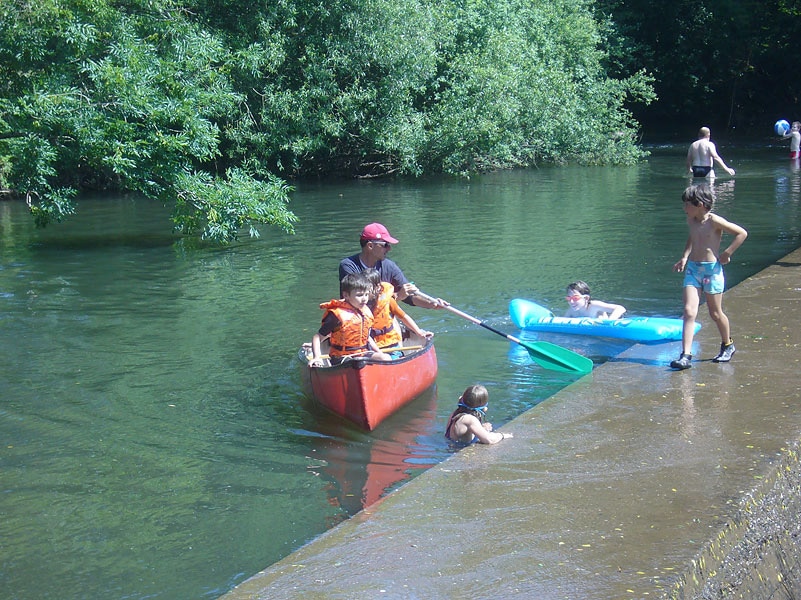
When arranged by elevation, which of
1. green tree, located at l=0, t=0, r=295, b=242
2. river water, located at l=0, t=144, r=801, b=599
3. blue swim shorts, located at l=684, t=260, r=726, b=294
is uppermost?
green tree, located at l=0, t=0, r=295, b=242

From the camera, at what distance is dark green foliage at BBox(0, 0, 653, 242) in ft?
48.3

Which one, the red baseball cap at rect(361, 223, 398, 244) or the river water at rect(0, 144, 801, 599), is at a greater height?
the red baseball cap at rect(361, 223, 398, 244)

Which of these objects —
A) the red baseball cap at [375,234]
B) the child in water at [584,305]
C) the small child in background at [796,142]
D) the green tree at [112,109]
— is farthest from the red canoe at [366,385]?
the small child in background at [796,142]

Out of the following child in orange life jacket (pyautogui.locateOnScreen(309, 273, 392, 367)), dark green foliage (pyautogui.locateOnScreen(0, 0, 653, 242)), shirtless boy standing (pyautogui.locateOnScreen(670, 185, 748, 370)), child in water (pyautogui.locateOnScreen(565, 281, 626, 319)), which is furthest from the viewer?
dark green foliage (pyautogui.locateOnScreen(0, 0, 653, 242))

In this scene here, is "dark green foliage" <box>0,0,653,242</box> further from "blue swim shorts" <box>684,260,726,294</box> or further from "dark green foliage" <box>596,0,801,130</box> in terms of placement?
"blue swim shorts" <box>684,260,726,294</box>

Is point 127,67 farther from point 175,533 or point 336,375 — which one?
point 175,533

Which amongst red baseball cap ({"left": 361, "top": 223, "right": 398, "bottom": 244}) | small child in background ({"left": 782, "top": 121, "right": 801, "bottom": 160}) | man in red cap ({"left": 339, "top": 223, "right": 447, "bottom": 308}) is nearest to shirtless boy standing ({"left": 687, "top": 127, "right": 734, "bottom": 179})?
small child in background ({"left": 782, "top": 121, "right": 801, "bottom": 160})

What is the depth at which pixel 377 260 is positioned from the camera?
25.3ft

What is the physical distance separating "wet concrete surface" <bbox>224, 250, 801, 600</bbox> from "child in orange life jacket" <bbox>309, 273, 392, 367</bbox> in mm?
1599

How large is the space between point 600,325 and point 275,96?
15.8m

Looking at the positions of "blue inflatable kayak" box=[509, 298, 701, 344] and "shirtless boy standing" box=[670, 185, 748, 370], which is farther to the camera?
"blue inflatable kayak" box=[509, 298, 701, 344]

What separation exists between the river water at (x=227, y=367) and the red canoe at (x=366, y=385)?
180mm

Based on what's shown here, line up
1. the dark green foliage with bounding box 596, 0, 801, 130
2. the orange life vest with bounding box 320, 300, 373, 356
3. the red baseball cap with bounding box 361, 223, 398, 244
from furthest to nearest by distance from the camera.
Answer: the dark green foliage with bounding box 596, 0, 801, 130, the red baseball cap with bounding box 361, 223, 398, 244, the orange life vest with bounding box 320, 300, 373, 356

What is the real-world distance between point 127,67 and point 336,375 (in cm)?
989
